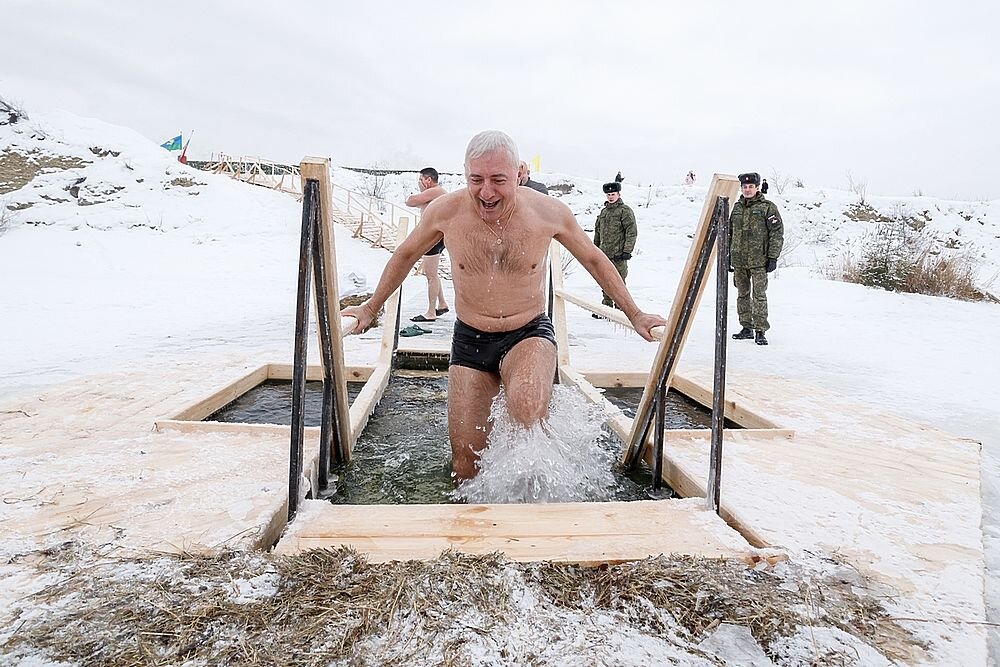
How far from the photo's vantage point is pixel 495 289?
9.25 feet

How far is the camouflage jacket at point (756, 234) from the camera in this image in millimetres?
6336

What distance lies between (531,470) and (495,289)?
0.87 m

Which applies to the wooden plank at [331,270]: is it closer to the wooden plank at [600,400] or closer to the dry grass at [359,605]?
the dry grass at [359,605]

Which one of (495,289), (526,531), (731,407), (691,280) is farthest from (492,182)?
(731,407)

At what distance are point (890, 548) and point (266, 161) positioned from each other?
95.7ft

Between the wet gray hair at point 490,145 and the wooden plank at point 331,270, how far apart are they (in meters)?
0.67

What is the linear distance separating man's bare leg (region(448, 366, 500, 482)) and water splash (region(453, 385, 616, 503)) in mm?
40

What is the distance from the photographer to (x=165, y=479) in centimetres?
227

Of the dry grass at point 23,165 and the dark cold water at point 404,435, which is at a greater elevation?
the dry grass at point 23,165

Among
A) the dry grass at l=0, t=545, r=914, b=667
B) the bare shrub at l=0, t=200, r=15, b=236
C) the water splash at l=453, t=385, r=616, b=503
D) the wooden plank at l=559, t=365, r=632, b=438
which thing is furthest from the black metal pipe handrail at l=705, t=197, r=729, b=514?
the bare shrub at l=0, t=200, r=15, b=236

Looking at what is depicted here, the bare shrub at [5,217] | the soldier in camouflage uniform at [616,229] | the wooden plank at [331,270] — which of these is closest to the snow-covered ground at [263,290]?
the bare shrub at [5,217]

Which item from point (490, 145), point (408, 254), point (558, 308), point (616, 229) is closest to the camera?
point (490, 145)

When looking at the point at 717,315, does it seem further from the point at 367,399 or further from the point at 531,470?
the point at 367,399

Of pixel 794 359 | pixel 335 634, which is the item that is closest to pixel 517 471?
pixel 335 634
